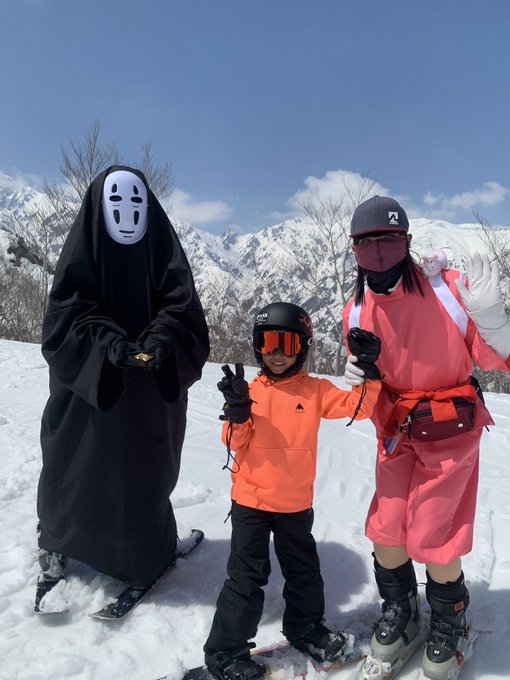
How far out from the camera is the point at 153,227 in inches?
89.5

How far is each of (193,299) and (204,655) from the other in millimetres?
1578

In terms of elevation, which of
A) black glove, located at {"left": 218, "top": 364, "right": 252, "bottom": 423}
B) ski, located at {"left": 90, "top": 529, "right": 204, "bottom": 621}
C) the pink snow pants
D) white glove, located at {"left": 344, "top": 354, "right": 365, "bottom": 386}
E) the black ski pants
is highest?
white glove, located at {"left": 344, "top": 354, "right": 365, "bottom": 386}

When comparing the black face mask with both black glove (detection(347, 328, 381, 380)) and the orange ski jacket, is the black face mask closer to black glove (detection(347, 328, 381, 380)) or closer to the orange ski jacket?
black glove (detection(347, 328, 381, 380))

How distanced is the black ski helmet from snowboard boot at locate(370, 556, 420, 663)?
1019mm

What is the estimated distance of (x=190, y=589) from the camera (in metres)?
2.43

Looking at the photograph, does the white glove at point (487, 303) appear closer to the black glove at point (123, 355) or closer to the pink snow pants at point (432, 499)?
the pink snow pants at point (432, 499)

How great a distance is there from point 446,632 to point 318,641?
53 centimetres

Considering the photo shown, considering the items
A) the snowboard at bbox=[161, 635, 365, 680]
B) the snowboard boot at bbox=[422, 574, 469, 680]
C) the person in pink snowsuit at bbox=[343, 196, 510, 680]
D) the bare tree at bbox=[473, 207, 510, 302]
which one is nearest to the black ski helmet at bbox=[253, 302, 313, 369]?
the person in pink snowsuit at bbox=[343, 196, 510, 680]

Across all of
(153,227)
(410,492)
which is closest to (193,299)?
(153,227)

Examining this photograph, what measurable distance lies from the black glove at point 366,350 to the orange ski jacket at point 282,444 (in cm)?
19

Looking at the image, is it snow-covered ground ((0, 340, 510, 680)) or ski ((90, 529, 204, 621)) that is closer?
snow-covered ground ((0, 340, 510, 680))

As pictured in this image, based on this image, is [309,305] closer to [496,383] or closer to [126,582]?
[496,383]

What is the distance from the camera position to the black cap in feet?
6.10

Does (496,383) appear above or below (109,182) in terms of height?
below
